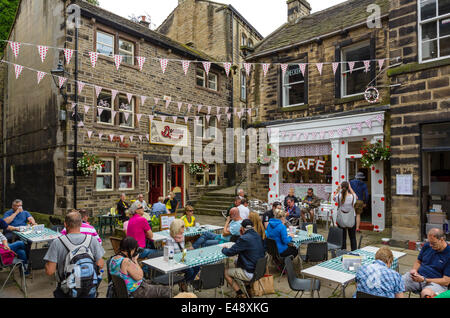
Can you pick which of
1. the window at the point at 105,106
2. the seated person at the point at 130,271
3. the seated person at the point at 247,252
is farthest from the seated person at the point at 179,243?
the window at the point at 105,106

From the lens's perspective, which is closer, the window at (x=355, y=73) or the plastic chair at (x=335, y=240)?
the plastic chair at (x=335, y=240)

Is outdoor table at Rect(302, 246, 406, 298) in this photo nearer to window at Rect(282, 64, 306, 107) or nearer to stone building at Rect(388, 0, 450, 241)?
stone building at Rect(388, 0, 450, 241)

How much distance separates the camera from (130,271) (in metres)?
3.53

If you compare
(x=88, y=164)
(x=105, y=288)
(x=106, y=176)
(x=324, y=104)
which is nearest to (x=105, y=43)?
(x=88, y=164)

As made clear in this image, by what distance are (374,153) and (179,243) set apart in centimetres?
699

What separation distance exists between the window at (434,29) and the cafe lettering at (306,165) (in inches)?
186

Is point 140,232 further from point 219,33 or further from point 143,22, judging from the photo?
point 219,33

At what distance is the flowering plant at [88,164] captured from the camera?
11297 millimetres

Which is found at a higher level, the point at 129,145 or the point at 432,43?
the point at 432,43

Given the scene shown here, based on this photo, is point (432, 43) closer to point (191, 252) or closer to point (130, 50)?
point (191, 252)

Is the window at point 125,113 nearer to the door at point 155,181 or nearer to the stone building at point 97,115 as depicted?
the stone building at point 97,115
